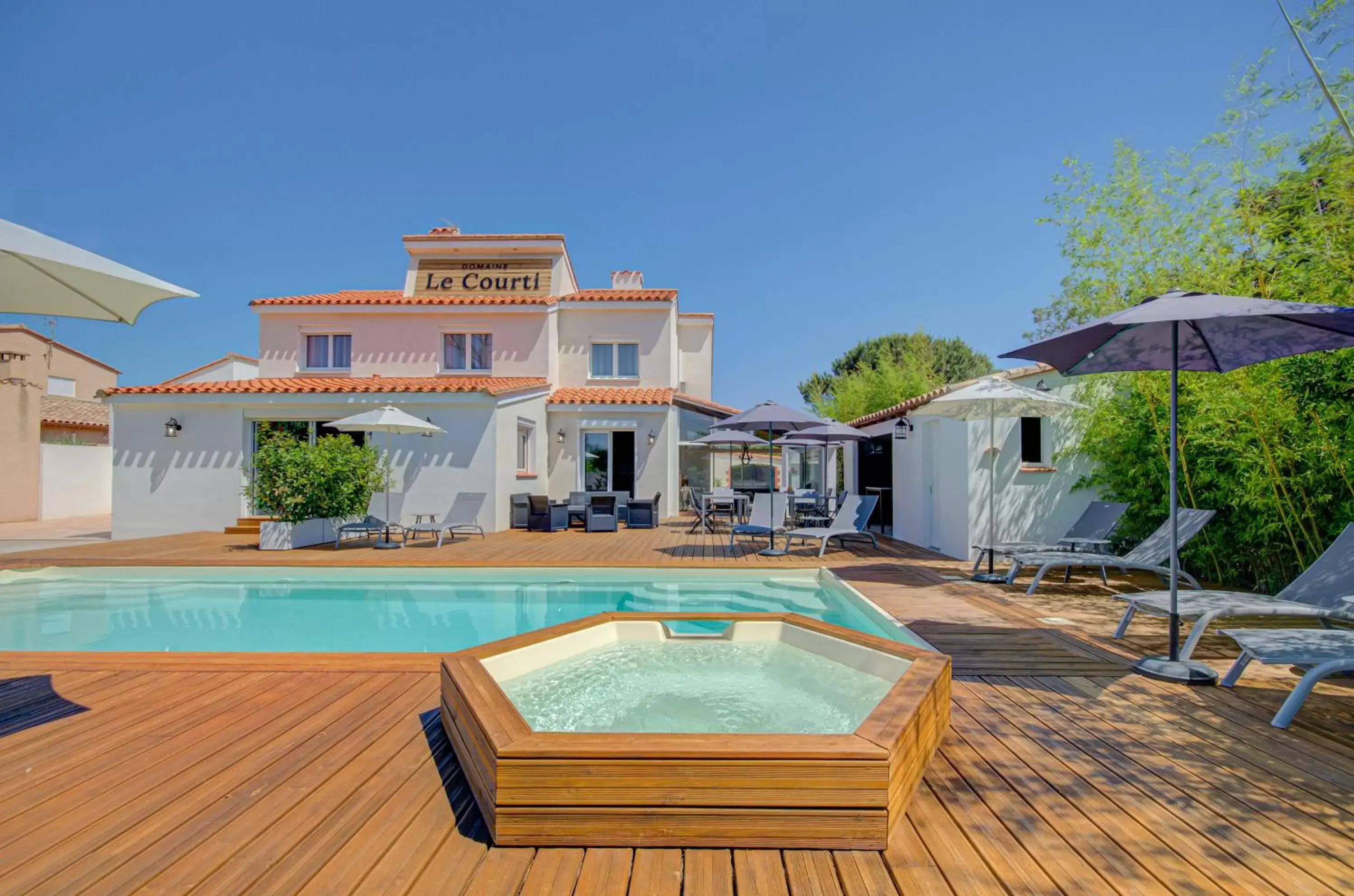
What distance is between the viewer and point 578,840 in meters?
2.42

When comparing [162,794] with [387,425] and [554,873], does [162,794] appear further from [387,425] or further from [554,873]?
[387,425]

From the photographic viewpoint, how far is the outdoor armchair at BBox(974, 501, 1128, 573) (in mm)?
8641

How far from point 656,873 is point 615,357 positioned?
745 inches

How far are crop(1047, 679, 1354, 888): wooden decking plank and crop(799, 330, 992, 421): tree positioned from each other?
23981 millimetres

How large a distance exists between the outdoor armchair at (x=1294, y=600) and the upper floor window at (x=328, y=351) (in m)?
20.4

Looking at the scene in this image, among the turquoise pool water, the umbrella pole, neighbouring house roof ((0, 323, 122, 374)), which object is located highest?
neighbouring house roof ((0, 323, 122, 374))

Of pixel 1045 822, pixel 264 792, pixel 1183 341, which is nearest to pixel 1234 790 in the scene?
pixel 1045 822

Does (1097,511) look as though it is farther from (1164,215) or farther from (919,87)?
(919,87)

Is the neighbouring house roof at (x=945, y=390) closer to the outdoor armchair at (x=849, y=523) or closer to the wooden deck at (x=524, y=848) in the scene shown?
the outdoor armchair at (x=849, y=523)

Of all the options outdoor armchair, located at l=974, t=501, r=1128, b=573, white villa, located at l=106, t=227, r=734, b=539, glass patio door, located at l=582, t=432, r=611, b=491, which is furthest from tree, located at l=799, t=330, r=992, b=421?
outdoor armchair, located at l=974, t=501, r=1128, b=573

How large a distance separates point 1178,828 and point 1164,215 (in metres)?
7.85

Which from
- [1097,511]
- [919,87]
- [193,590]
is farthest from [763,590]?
[919,87]

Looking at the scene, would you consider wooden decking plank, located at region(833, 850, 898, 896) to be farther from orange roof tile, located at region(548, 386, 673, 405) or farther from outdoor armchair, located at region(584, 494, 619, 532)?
orange roof tile, located at region(548, 386, 673, 405)

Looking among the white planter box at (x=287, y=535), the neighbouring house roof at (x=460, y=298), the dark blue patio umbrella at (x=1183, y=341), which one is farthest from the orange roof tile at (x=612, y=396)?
the dark blue patio umbrella at (x=1183, y=341)
